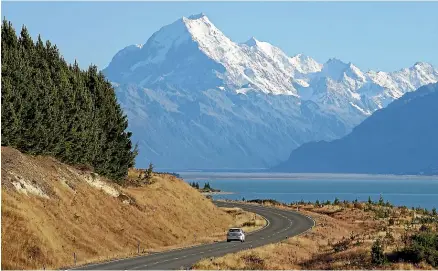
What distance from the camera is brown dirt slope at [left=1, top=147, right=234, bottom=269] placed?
196 ft

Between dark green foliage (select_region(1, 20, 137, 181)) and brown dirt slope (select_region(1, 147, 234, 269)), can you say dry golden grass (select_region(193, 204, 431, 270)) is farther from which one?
dark green foliage (select_region(1, 20, 137, 181))

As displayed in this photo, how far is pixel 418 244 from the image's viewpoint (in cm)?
5525

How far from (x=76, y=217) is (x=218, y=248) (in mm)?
13185

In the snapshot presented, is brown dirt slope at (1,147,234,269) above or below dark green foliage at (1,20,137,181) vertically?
below

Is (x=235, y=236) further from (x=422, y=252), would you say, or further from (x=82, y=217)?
(x=422, y=252)

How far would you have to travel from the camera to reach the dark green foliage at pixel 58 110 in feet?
238

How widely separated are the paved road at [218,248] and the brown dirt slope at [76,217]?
3.98m

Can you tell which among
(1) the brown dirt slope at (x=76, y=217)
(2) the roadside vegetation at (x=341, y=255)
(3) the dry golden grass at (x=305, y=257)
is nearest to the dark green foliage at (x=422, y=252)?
(2) the roadside vegetation at (x=341, y=255)

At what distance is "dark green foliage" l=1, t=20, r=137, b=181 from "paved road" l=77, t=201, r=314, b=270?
17.0 m

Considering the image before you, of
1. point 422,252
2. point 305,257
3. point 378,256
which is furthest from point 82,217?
point 422,252

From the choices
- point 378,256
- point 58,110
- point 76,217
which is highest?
point 58,110

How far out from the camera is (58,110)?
7975 cm

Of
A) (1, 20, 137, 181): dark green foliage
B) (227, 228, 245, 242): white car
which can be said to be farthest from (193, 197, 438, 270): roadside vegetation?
(1, 20, 137, 181): dark green foliage

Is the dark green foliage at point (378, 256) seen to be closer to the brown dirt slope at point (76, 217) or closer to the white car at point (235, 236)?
the brown dirt slope at point (76, 217)
